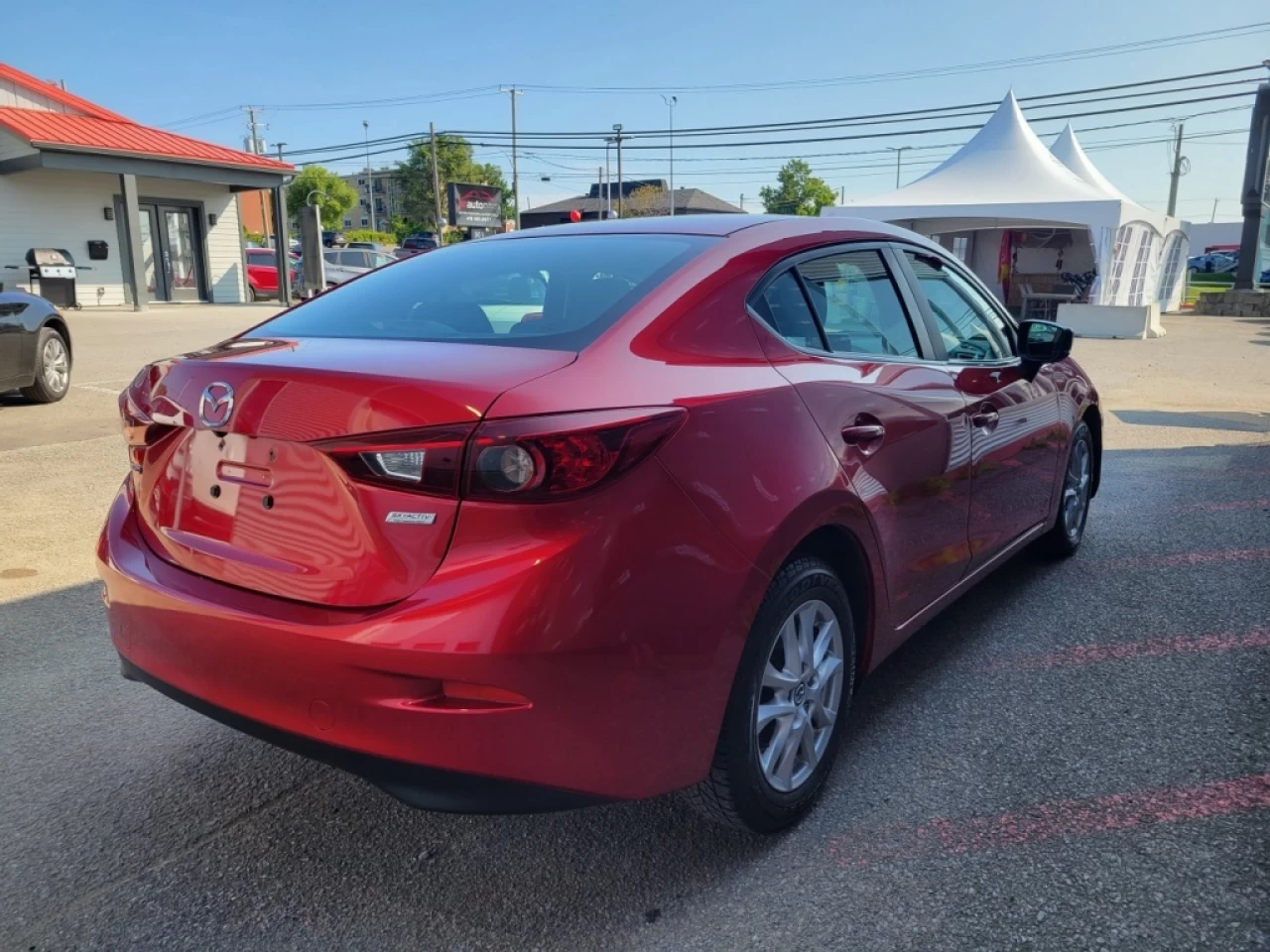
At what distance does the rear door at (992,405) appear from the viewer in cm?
347

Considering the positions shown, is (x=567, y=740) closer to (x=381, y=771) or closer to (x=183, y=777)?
(x=381, y=771)

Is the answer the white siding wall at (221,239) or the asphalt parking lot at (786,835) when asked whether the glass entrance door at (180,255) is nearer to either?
the white siding wall at (221,239)

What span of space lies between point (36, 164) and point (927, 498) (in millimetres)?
22756

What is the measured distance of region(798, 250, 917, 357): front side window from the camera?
2.91 meters

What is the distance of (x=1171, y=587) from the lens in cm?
451

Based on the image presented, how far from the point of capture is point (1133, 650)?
12.5 feet

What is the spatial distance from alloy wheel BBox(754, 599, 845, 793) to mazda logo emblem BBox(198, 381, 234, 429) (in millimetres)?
1365

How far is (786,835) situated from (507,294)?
1.65m

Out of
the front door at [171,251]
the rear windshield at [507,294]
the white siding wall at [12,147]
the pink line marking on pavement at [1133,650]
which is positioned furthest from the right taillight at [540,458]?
the front door at [171,251]

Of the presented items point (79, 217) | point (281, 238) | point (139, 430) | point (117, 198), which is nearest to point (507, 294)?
point (139, 430)

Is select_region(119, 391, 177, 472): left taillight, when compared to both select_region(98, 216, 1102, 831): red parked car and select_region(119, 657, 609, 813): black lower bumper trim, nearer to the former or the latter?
select_region(98, 216, 1102, 831): red parked car

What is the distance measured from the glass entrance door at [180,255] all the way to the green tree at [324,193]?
168ft

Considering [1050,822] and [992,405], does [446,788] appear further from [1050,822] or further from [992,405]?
[992,405]

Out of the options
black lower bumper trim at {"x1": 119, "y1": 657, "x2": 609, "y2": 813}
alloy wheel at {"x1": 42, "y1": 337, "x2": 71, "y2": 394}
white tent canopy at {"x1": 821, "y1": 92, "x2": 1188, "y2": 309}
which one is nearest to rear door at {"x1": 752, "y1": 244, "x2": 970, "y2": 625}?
black lower bumper trim at {"x1": 119, "y1": 657, "x2": 609, "y2": 813}
